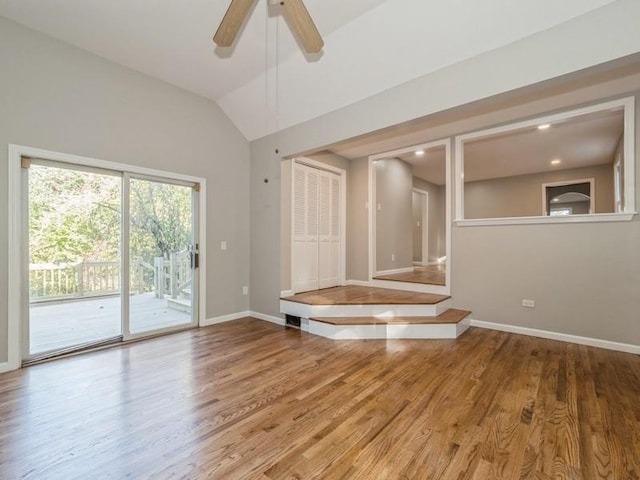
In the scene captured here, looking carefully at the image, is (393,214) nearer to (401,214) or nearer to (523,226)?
(401,214)

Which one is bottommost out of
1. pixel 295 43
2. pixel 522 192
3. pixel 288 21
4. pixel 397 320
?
pixel 397 320

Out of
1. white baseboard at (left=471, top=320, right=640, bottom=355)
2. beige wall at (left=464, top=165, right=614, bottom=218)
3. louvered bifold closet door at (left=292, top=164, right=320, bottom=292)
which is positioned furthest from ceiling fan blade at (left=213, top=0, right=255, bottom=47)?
beige wall at (left=464, top=165, right=614, bottom=218)

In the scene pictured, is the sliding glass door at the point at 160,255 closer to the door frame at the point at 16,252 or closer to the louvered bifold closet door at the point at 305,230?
the door frame at the point at 16,252

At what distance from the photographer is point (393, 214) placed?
6.42 meters

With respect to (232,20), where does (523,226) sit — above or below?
below

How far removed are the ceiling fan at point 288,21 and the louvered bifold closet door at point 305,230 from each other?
2.82 m

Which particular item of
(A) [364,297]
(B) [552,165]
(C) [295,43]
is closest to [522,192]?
(B) [552,165]

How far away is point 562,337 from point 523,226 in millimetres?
1437

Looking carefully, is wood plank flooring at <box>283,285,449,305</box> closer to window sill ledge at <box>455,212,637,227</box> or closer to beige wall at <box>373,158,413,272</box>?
beige wall at <box>373,158,413,272</box>

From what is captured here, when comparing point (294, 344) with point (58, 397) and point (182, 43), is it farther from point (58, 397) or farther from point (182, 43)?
point (182, 43)

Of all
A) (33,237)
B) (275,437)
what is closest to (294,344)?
(275,437)

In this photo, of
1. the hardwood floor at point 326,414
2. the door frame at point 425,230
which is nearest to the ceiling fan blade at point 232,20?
the hardwood floor at point 326,414

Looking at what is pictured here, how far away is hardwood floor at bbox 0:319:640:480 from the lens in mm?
1631

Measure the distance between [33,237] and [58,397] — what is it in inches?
68.9
